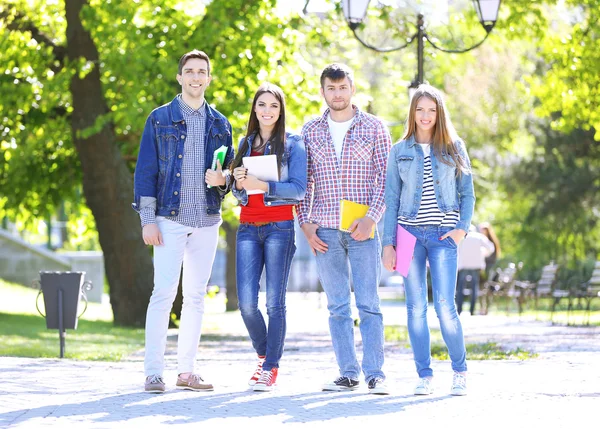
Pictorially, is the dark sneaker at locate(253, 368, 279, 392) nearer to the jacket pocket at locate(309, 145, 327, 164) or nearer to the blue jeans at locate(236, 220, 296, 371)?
the blue jeans at locate(236, 220, 296, 371)

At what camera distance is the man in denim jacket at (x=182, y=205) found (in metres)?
8.59

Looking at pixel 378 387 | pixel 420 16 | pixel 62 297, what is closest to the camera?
pixel 378 387

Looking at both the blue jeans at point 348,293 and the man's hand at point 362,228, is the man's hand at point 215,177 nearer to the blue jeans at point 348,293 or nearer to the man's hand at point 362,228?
the blue jeans at point 348,293

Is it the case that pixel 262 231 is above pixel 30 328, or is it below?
above

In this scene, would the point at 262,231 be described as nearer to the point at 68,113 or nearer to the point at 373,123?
the point at 373,123

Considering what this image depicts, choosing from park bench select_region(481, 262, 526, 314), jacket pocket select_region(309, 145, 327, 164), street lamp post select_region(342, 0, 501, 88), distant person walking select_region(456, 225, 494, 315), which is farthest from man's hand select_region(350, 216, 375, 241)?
park bench select_region(481, 262, 526, 314)

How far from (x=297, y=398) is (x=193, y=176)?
1.70 metres

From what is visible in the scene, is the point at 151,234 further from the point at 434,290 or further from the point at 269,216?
the point at 434,290

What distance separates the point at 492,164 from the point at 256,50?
24.3 metres

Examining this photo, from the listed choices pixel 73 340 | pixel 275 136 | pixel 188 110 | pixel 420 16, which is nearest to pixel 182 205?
pixel 188 110

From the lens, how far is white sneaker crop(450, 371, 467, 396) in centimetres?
838

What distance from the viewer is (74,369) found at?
422 inches

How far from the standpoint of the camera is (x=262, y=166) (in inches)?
335

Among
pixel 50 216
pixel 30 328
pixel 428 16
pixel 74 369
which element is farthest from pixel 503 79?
pixel 74 369
